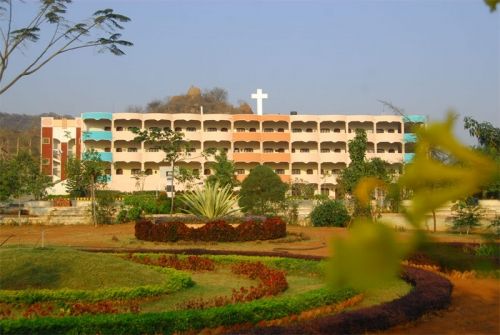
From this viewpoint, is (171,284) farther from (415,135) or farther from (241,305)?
(415,135)

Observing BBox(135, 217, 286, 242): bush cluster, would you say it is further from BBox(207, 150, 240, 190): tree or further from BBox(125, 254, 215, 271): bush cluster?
BBox(207, 150, 240, 190): tree

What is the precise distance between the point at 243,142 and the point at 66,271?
117 ft

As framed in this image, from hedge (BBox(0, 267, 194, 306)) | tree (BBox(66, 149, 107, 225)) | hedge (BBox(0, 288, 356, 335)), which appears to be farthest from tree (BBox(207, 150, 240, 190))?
hedge (BBox(0, 288, 356, 335))

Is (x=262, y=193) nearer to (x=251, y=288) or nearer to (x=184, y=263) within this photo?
(x=184, y=263)

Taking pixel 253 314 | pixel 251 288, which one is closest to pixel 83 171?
pixel 251 288

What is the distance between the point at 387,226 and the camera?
0.49 m

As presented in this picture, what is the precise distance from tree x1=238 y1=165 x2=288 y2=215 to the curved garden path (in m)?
2.67

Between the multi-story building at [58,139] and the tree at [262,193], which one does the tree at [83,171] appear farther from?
the multi-story building at [58,139]

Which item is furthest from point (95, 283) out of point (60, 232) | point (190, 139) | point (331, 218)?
point (190, 139)

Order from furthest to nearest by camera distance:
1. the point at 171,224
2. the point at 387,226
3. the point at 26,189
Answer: the point at 26,189
the point at 171,224
the point at 387,226

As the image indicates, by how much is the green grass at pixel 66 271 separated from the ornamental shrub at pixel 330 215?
1102 centimetres

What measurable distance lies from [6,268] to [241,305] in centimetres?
375

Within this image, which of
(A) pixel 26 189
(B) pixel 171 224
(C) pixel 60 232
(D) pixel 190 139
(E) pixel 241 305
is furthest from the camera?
(D) pixel 190 139

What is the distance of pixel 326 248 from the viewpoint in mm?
556
